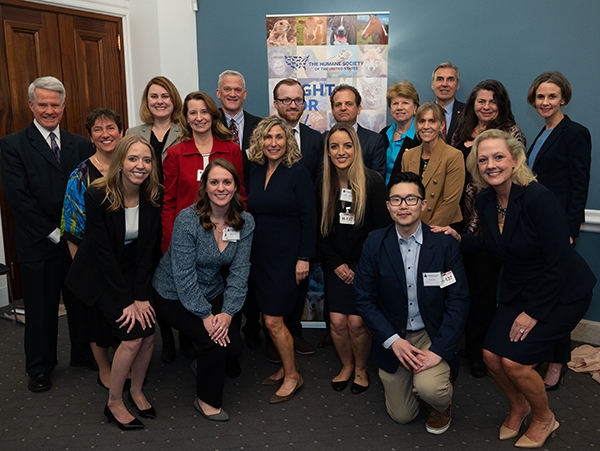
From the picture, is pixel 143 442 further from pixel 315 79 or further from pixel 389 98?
pixel 315 79

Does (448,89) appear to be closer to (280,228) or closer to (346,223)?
(346,223)

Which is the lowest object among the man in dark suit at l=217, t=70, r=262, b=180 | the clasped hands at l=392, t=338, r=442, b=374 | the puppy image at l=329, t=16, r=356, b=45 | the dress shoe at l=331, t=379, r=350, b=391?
the dress shoe at l=331, t=379, r=350, b=391

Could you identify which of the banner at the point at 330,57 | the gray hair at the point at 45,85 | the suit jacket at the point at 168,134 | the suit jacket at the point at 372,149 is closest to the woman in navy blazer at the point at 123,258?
the suit jacket at the point at 168,134

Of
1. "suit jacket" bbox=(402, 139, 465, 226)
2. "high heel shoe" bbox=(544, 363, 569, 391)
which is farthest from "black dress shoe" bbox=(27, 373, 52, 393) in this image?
"high heel shoe" bbox=(544, 363, 569, 391)

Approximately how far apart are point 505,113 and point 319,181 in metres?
1.20

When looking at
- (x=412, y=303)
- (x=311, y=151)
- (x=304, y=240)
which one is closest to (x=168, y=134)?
(x=311, y=151)

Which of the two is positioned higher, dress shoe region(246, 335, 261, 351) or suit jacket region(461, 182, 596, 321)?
suit jacket region(461, 182, 596, 321)

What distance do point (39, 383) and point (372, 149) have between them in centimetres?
246

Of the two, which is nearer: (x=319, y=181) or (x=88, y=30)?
(x=319, y=181)

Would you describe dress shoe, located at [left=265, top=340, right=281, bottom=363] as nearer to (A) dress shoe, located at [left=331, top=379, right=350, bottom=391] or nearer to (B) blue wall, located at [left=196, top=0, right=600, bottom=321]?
(A) dress shoe, located at [left=331, top=379, right=350, bottom=391]

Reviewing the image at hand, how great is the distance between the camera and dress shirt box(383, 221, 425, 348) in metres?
2.69

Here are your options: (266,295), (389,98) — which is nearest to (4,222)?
(266,295)

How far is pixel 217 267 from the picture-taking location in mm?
2902

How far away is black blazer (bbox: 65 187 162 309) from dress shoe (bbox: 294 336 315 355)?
4.02ft
